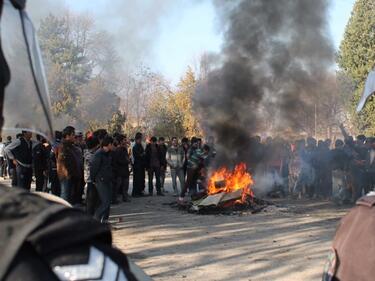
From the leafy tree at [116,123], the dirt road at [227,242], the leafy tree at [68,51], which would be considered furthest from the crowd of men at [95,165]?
the leafy tree at [68,51]

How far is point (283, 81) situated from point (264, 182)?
386 cm

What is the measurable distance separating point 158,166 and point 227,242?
6.69m

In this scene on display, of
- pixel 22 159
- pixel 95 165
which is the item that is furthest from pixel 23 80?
pixel 22 159

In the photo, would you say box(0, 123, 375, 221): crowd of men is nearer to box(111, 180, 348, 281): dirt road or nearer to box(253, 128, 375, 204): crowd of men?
box(253, 128, 375, 204): crowd of men

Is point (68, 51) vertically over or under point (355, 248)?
over

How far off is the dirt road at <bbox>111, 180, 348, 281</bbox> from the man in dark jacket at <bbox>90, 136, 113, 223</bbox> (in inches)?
18.0

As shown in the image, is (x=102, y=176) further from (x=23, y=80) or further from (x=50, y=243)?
(x=50, y=243)

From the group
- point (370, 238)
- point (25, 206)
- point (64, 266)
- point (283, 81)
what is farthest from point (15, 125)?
point (283, 81)

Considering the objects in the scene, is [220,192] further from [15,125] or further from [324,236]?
[15,125]

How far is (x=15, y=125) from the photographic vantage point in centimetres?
117

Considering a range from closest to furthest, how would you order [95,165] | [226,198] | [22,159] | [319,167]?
[95,165] → [22,159] → [226,198] → [319,167]

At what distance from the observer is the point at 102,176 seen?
794 cm

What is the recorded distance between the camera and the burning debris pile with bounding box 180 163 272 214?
10.6 m

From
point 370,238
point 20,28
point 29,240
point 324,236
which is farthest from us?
point 324,236
